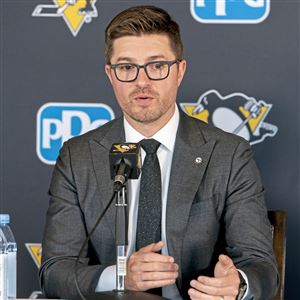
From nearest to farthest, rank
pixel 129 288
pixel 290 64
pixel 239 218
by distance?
pixel 129 288 → pixel 239 218 → pixel 290 64

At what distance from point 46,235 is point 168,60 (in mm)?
620

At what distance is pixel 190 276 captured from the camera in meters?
2.42

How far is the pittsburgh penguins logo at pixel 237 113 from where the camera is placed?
9.44ft

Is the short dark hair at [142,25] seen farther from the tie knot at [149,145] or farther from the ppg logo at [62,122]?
the ppg logo at [62,122]

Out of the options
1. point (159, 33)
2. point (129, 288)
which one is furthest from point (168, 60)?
point (129, 288)

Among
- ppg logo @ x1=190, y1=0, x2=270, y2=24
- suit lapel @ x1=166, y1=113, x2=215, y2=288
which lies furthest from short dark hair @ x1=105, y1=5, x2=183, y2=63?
ppg logo @ x1=190, y1=0, x2=270, y2=24

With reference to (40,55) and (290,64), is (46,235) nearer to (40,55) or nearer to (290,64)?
(40,55)

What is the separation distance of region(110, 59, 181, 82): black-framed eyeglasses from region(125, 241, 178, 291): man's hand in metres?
0.55

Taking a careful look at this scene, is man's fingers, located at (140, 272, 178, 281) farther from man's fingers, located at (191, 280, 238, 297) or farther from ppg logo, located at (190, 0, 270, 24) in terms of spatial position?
ppg logo, located at (190, 0, 270, 24)

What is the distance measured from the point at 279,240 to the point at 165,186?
1.34ft

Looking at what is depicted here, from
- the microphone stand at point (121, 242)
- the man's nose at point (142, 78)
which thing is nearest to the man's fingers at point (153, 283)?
the microphone stand at point (121, 242)

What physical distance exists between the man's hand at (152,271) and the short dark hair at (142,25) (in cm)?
68

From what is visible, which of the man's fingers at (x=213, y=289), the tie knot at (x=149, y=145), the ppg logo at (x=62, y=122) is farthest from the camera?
the ppg logo at (x=62, y=122)

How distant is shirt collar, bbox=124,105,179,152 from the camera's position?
2.49 m
